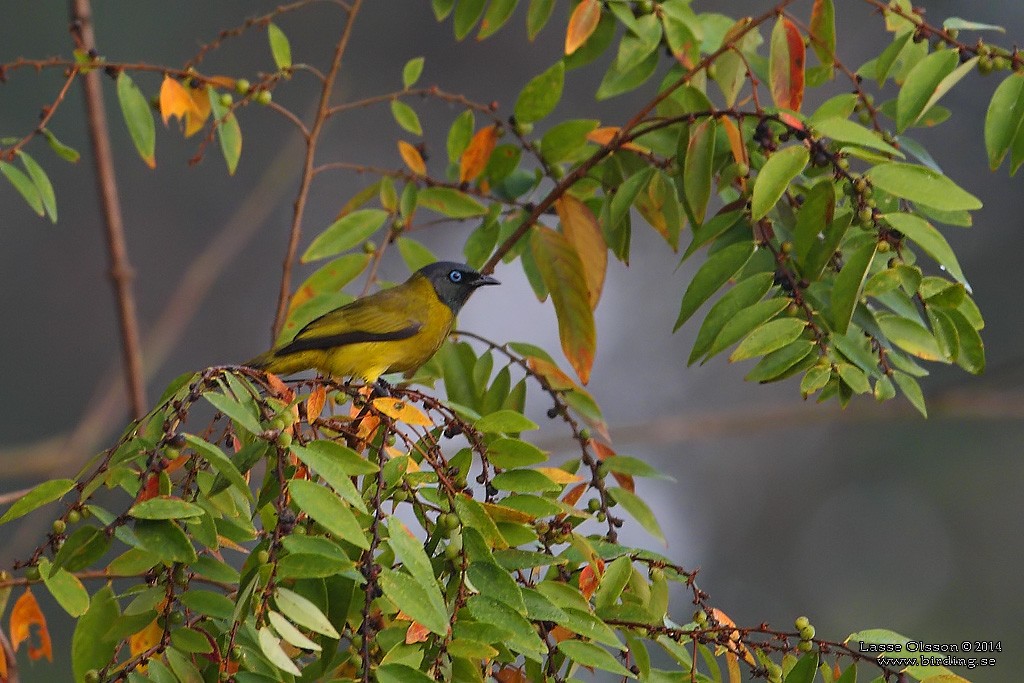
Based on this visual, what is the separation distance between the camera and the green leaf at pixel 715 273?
205cm

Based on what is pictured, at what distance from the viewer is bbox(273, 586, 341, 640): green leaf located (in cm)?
131

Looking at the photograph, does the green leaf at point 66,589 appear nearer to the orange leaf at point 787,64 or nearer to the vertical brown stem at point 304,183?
the vertical brown stem at point 304,183

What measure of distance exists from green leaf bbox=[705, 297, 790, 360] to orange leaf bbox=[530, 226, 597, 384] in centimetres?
52

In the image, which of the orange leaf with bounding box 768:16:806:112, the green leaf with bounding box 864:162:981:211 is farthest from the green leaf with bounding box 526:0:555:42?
the green leaf with bounding box 864:162:981:211

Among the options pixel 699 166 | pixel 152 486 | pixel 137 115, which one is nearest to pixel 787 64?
pixel 699 166

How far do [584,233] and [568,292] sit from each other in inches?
5.2

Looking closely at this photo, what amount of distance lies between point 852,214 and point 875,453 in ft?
22.8

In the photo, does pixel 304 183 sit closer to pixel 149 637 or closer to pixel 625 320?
pixel 149 637

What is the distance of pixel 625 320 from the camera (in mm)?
8633

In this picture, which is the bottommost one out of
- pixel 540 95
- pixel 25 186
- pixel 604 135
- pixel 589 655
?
pixel 589 655

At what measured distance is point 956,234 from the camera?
813 cm

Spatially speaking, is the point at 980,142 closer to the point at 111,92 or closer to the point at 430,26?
the point at 430,26

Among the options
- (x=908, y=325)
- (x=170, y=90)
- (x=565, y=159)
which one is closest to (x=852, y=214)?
(x=908, y=325)

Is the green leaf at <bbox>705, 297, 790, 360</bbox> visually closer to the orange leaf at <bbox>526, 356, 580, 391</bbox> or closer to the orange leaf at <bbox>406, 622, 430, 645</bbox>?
the orange leaf at <bbox>526, 356, 580, 391</bbox>
